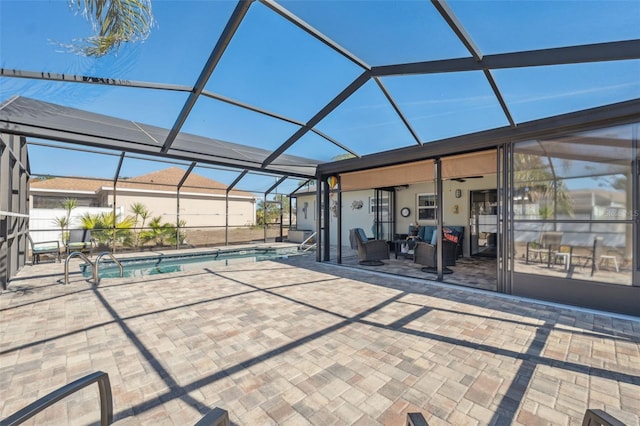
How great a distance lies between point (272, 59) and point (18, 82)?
153 inches

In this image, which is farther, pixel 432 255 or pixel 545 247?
pixel 432 255

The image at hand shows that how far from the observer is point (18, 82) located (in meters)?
4.20

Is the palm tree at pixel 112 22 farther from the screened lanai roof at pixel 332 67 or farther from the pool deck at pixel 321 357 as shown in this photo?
the pool deck at pixel 321 357

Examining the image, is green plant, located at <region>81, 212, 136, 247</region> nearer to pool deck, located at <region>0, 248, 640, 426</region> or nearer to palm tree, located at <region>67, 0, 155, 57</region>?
pool deck, located at <region>0, 248, 640, 426</region>

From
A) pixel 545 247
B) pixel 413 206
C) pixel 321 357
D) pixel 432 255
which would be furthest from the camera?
pixel 413 206

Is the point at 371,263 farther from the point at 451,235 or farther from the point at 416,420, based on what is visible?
the point at 416,420

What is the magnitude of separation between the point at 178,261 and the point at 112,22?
8.18 metres

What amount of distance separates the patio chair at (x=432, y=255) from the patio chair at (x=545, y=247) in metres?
2.13

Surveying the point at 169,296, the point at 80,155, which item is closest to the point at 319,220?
the point at 169,296

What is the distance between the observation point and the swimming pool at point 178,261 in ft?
25.4

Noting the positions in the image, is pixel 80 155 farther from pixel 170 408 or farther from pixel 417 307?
pixel 417 307

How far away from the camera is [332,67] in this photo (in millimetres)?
4477

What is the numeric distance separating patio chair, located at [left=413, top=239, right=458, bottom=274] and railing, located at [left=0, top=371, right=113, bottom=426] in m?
6.61

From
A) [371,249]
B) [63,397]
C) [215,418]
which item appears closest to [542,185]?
[371,249]
